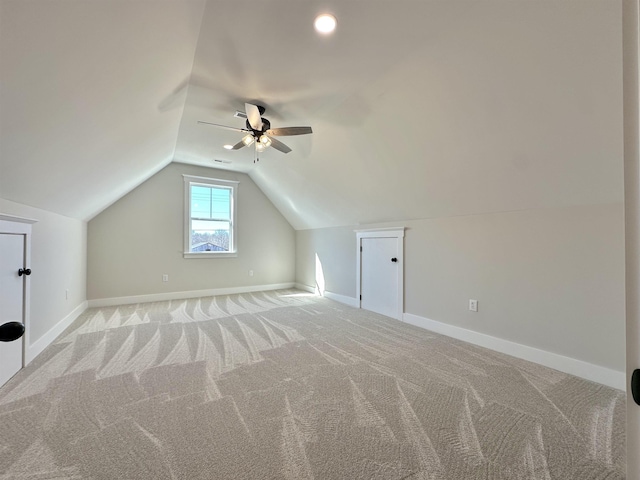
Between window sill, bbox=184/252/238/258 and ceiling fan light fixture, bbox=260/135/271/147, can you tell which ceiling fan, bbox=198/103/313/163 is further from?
window sill, bbox=184/252/238/258

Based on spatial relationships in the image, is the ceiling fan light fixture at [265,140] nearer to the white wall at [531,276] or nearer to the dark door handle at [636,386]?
the white wall at [531,276]

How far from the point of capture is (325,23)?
5.84 ft

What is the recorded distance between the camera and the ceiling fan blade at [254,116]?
256 cm

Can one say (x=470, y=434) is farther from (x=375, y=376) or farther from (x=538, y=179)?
(x=538, y=179)

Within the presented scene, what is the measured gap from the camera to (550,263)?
2475 mm

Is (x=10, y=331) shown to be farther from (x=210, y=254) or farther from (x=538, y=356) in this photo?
(x=210, y=254)

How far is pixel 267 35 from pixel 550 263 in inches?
118

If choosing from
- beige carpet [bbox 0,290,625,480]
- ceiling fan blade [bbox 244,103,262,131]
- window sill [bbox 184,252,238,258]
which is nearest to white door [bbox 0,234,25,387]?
beige carpet [bbox 0,290,625,480]

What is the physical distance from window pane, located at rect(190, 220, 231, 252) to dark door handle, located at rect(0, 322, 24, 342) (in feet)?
16.7

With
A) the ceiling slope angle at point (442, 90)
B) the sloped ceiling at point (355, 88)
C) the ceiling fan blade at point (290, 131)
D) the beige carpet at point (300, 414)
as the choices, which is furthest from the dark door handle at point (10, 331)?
the ceiling fan blade at point (290, 131)

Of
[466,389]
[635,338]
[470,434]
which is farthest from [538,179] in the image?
[635,338]

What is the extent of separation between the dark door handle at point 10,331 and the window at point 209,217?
16.5ft

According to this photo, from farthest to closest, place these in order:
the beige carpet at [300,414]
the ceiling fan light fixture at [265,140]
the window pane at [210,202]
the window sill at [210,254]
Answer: the window pane at [210,202] → the window sill at [210,254] → the ceiling fan light fixture at [265,140] → the beige carpet at [300,414]

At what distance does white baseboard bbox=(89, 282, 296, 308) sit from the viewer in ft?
15.3
